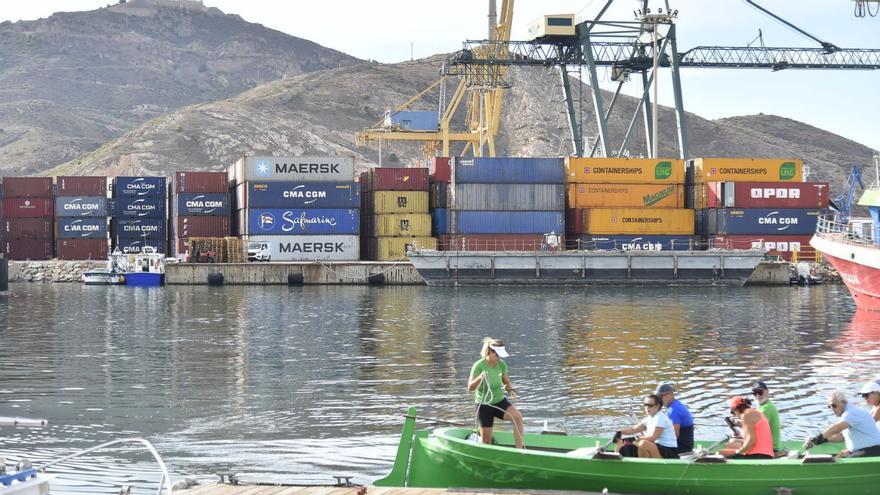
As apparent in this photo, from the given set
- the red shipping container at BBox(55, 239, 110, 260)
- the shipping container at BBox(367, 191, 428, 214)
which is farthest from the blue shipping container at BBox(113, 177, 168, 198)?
the shipping container at BBox(367, 191, 428, 214)

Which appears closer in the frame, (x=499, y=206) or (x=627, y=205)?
(x=499, y=206)

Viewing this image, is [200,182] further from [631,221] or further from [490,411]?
[490,411]

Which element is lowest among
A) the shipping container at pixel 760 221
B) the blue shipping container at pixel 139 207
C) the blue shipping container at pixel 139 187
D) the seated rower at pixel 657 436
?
the seated rower at pixel 657 436

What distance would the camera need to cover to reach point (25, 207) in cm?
8969

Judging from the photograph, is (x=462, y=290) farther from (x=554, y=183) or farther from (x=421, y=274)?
(x=554, y=183)

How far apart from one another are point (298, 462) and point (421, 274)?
61125 mm

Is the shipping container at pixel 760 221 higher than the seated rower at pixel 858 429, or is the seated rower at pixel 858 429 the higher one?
the shipping container at pixel 760 221

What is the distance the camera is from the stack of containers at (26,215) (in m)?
89.7

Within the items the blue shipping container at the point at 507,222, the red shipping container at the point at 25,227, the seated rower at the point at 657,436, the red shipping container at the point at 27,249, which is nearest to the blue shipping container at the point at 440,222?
the blue shipping container at the point at 507,222

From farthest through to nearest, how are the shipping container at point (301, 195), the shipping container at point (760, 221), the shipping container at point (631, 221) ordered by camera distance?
the shipping container at point (301, 195)
the shipping container at point (631, 221)
the shipping container at point (760, 221)

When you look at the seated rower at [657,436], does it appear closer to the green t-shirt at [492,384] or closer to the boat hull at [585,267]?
the green t-shirt at [492,384]

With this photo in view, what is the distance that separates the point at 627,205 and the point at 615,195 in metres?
1.20

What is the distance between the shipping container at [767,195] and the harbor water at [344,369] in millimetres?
18722

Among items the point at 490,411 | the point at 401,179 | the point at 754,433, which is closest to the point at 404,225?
the point at 401,179
